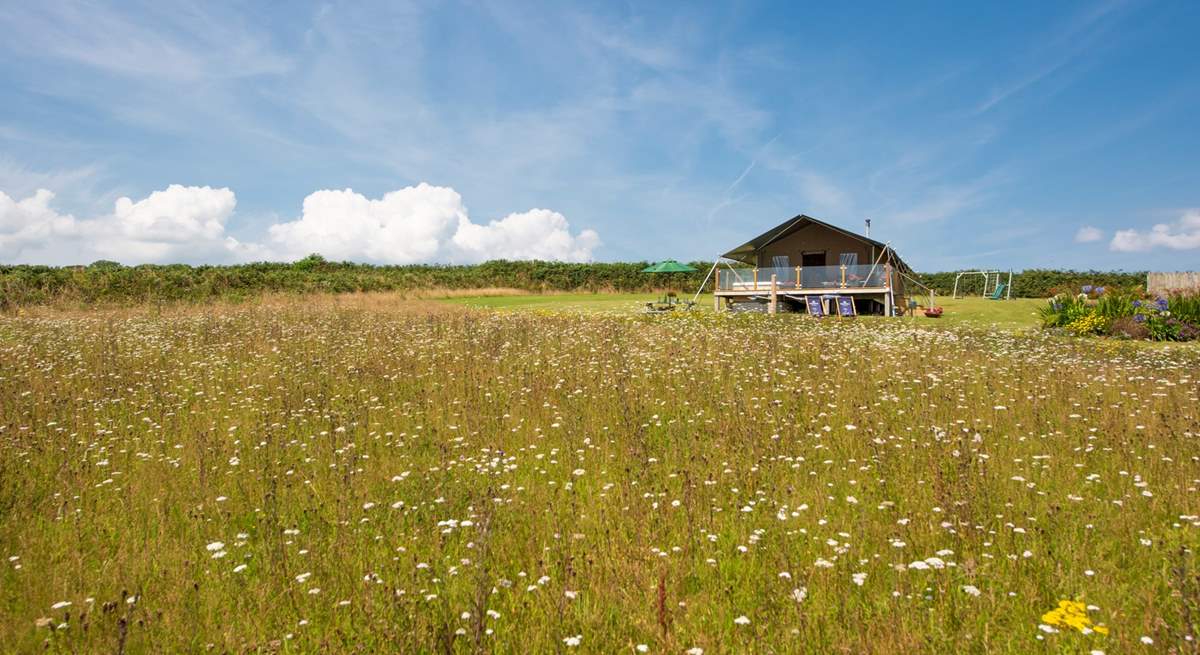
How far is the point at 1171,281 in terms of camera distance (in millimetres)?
26516

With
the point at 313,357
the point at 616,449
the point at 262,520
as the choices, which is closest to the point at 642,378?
the point at 616,449

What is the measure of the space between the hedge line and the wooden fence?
17.1 m

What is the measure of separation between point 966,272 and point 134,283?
6017 centimetres

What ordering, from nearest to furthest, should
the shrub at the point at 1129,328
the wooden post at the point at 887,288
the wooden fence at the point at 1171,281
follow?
the shrub at the point at 1129,328 → the wooden fence at the point at 1171,281 → the wooden post at the point at 887,288

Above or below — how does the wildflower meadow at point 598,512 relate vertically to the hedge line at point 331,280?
below

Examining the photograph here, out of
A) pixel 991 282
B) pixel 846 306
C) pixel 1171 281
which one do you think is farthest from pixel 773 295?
pixel 991 282

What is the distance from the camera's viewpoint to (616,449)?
6.16 meters

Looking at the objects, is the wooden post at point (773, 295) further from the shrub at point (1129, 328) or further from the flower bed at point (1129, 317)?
the shrub at point (1129, 328)

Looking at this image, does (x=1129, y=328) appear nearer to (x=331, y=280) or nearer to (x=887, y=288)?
(x=887, y=288)

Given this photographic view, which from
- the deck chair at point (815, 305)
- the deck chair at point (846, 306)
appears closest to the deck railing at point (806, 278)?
the deck chair at point (846, 306)

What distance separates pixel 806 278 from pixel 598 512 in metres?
28.6

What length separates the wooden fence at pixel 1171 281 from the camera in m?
25.6

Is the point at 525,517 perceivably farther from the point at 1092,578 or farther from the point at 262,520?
the point at 1092,578

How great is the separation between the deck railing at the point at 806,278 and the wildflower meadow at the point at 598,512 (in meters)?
20.2
